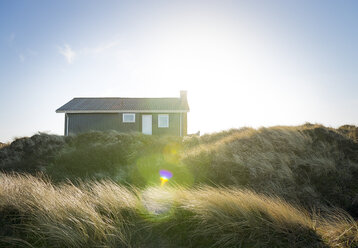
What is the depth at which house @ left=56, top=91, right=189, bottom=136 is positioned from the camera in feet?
76.7

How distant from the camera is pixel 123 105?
24781 mm

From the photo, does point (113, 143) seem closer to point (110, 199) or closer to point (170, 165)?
point (170, 165)

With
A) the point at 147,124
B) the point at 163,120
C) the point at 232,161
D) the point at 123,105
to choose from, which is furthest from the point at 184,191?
the point at 123,105

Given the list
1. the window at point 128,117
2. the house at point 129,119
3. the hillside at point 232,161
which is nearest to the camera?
the hillside at point 232,161

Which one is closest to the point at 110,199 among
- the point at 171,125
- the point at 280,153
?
the point at 280,153

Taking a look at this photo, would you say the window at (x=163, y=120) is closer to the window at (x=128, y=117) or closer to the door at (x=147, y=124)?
the door at (x=147, y=124)

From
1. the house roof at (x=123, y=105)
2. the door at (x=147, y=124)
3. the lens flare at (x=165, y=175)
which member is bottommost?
the lens flare at (x=165, y=175)

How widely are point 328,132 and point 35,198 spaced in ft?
45.5

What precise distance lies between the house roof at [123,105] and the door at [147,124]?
757 mm

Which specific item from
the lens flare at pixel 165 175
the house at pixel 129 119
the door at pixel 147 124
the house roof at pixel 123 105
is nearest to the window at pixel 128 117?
the house at pixel 129 119

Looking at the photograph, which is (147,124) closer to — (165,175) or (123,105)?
(123,105)

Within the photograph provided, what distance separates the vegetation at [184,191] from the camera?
3.63 m

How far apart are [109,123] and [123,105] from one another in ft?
7.87

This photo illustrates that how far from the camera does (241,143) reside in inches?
502
